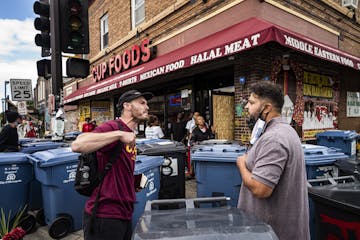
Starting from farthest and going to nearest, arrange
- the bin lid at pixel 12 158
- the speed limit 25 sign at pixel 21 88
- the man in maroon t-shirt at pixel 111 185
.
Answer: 1. the speed limit 25 sign at pixel 21 88
2. the bin lid at pixel 12 158
3. the man in maroon t-shirt at pixel 111 185

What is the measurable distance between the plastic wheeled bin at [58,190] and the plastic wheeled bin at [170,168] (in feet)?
3.77

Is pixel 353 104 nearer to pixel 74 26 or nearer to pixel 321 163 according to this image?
pixel 321 163

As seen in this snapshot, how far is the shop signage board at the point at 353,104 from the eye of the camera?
32.4 ft

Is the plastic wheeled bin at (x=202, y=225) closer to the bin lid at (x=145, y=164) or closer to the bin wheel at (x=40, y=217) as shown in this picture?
the bin lid at (x=145, y=164)

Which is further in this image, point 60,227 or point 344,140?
point 344,140

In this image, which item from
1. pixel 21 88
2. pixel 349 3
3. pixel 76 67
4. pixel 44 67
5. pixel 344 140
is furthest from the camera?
pixel 21 88

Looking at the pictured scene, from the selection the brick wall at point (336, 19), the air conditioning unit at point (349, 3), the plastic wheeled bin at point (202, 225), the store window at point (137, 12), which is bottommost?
the plastic wheeled bin at point (202, 225)

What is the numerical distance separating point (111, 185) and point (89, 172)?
199 millimetres

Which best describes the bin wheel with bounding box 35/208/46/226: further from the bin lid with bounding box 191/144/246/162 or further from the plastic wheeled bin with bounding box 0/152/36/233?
the bin lid with bounding box 191/144/246/162

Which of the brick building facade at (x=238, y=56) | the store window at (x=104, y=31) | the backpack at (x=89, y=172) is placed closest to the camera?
the backpack at (x=89, y=172)

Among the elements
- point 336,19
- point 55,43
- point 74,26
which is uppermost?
point 336,19

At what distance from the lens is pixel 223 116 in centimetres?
885

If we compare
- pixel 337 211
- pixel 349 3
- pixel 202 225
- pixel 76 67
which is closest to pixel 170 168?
pixel 76 67

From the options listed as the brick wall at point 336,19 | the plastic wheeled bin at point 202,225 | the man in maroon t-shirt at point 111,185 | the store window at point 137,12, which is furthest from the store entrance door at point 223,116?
the plastic wheeled bin at point 202,225
